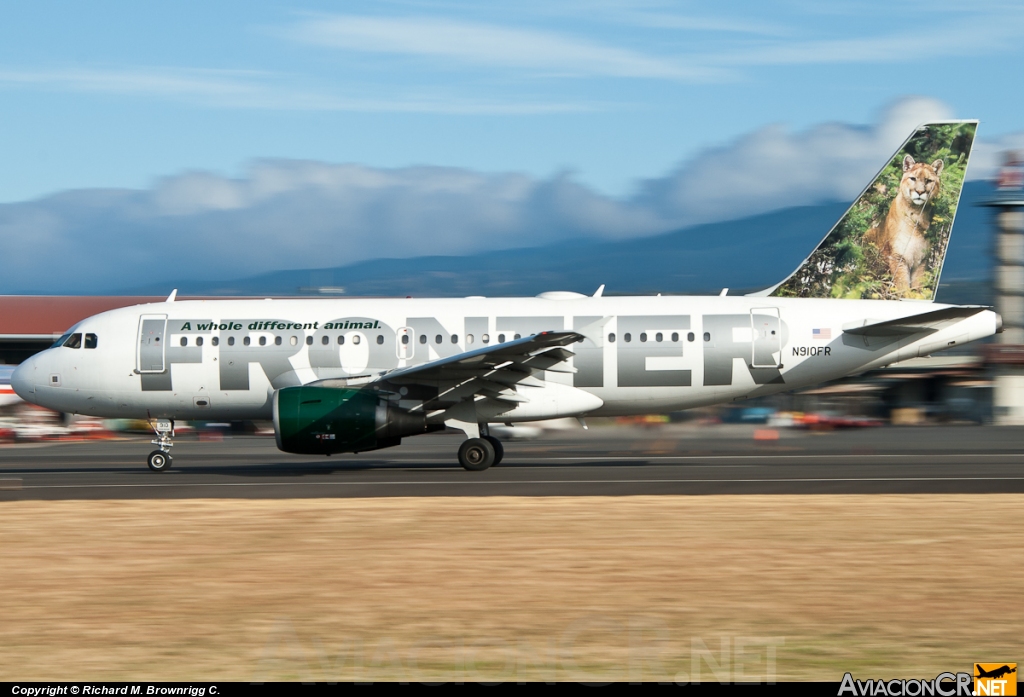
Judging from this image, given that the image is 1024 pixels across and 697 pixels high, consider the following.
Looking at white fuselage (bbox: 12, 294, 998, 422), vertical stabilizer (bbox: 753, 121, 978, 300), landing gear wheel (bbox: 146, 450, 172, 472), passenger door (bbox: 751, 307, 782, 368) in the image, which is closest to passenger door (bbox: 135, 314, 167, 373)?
white fuselage (bbox: 12, 294, 998, 422)

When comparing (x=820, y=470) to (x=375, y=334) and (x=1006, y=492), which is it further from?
(x=375, y=334)

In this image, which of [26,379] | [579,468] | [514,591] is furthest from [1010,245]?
[514,591]

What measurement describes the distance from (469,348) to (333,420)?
349 cm

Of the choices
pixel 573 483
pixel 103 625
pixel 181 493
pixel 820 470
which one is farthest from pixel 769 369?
pixel 103 625

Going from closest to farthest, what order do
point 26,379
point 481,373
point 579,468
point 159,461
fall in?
point 481,373, point 579,468, point 159,461, point 26,379

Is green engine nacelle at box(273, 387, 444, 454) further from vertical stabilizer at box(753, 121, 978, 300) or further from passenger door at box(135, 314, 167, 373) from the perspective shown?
vertical stabilizer at box(753, 121, 978, 300)

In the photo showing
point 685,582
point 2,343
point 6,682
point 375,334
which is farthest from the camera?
point 2,343

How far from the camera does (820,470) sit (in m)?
21.4

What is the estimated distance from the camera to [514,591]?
9.84 metres

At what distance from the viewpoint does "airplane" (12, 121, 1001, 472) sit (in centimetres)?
2136

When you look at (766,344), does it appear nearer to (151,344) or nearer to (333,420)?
(333,420)

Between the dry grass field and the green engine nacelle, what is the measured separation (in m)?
4.95

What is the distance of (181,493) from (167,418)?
18.7ft

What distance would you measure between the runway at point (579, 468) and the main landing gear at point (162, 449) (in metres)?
0.43
